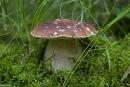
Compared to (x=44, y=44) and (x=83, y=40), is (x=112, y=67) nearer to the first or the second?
(x=83, y=40)

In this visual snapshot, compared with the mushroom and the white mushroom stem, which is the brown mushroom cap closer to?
the mushroom

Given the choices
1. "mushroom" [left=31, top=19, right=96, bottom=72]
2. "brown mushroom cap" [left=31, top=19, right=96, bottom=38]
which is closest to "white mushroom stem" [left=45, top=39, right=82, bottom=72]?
"mushroom" [left=31, top=19, right=96, bottom=72]

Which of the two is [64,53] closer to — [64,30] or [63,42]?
[63,42]

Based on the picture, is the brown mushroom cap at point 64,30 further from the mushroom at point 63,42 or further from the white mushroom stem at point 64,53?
the white mushroom stem at point 64,53

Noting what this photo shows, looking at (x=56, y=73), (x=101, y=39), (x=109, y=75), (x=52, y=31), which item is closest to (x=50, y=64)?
(x=56, y=73)

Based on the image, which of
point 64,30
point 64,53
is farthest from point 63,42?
point 64,30
